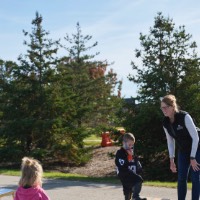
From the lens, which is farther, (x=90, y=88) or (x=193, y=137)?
(x=90, y=88)

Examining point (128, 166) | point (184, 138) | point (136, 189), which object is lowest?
point (136, 189)

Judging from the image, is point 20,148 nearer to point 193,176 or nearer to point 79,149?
point 79,149

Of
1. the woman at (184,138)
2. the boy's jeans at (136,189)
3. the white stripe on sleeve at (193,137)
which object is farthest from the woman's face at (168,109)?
the boy's jeans at (136,189)

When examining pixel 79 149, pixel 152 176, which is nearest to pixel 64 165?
pixel 79 149

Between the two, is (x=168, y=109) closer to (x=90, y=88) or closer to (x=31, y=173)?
(x=31, y=173)

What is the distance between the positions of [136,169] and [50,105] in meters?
11.9

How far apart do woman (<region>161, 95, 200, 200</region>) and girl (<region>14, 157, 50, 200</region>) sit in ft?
8.10

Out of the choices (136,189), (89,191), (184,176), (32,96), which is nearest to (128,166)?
(136,189)

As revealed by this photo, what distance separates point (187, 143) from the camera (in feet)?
21.5

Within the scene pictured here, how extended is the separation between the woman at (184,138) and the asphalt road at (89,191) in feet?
5.33

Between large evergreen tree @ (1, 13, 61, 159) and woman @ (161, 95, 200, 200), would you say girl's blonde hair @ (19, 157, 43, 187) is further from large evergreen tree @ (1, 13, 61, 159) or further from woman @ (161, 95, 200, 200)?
large evergreen tree @ (1, 13, 61, 159)

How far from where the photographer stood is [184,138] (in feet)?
21.5

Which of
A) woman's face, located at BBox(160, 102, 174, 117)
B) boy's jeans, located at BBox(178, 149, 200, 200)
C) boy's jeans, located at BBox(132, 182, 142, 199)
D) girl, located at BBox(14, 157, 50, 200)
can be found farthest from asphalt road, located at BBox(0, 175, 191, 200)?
girl, located at BBox(14, 157, 50, 200)

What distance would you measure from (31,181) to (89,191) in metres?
5.01
